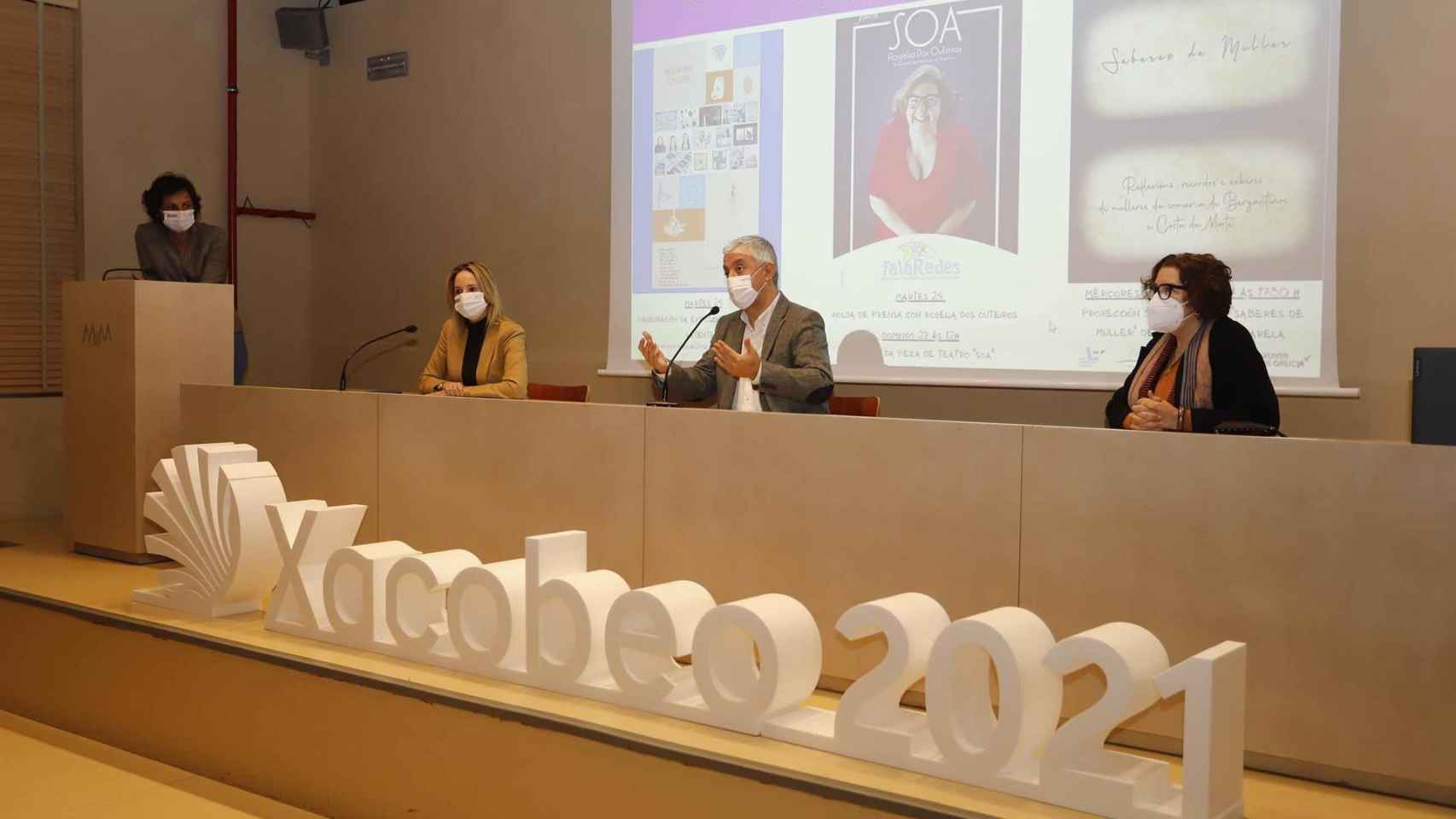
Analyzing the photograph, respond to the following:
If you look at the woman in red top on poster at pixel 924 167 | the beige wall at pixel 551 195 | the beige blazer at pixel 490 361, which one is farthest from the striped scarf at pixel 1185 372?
the beige blazer at pixel 490 361

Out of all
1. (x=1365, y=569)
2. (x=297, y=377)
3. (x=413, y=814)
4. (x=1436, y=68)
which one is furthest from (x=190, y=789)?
(x=297, y=377)

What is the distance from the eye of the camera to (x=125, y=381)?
461 centimetres

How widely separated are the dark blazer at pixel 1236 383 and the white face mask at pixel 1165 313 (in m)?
0.09

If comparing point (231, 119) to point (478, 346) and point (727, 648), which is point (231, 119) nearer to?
point (478, 346)

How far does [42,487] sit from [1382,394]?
5.88 m

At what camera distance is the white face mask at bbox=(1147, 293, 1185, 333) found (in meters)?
3.22

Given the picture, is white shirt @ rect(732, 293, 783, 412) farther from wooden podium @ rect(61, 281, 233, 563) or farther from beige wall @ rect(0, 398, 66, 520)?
beige wall @ rect(0, 398, 66, 520)

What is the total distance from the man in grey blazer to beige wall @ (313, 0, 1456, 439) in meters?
1.37

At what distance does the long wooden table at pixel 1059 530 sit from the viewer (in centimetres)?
238

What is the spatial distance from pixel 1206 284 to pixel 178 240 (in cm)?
399

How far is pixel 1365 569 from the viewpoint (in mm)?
2398

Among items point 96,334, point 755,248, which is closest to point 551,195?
point 96,334

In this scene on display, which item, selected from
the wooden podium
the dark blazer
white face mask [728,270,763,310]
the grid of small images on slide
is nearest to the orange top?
the dark blazer

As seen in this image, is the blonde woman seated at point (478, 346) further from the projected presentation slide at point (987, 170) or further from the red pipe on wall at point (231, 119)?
the red pipe on wall at point (231, 119)
